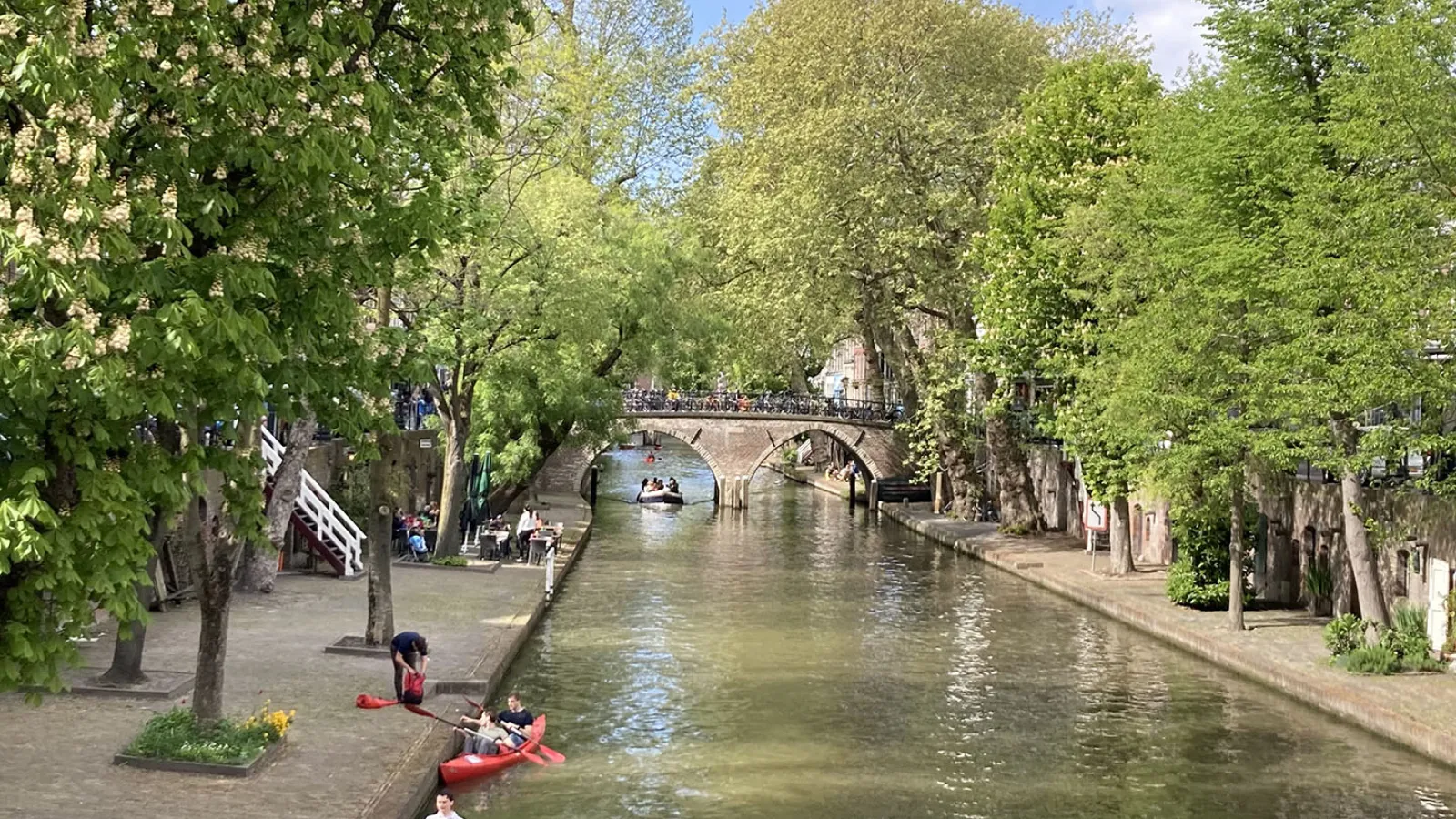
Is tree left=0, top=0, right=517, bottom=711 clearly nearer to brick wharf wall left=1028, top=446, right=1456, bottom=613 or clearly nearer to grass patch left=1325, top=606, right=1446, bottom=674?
grass patch left=1325, top=606, right=1446, bottom=674

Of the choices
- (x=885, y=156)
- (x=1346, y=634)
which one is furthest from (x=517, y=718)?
(x=885, y=156)

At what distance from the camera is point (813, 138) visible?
49469 millimetres

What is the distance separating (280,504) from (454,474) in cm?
1179

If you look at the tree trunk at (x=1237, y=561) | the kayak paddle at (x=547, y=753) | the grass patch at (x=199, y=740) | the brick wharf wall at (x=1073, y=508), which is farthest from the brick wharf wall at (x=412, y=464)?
the brick wharf wall at (x=1073, y=508)

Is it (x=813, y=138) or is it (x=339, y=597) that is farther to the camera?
(x=813, y=138)

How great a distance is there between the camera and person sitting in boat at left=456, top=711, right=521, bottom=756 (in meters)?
20.0

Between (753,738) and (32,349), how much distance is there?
14.5 meters

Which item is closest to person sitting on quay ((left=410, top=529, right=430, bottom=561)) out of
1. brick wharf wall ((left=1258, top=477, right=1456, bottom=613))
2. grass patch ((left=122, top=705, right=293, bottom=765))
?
brick wharf wall ((left=1258, top=477, right=1456, bottom=613))

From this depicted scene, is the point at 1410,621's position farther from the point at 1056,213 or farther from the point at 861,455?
the point at 861,455

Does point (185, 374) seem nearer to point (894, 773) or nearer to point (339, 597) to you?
point (894, 773)

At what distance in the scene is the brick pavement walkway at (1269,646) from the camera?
75.2ft

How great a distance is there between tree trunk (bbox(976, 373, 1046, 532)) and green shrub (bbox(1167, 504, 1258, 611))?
1680 cm

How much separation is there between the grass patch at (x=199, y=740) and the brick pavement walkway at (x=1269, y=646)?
14.9 meters

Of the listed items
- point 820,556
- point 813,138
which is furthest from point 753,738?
point 813,138
